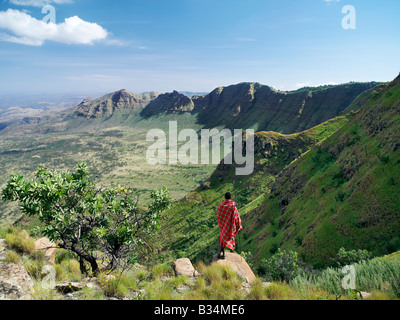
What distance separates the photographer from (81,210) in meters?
9.13

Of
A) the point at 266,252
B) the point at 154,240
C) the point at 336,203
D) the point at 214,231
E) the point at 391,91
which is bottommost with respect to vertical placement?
the point at 154,240

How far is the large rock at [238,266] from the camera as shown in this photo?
8.08 m

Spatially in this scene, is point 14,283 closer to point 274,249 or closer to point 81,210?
point 81,210

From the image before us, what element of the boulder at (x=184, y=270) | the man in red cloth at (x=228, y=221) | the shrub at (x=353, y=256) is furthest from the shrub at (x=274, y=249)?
the boulder at (x=184, y=270)

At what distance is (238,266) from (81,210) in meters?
7.54

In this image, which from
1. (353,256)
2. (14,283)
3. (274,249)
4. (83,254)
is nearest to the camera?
(14,283)

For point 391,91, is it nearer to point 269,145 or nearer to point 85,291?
point 85,291

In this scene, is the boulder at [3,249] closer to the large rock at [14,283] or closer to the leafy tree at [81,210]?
the large rock at [14,283]

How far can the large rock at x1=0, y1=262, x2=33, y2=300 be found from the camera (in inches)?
224

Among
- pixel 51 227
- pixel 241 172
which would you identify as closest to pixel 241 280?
pixel 51 227

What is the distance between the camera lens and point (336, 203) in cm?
2073

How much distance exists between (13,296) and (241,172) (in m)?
68.0

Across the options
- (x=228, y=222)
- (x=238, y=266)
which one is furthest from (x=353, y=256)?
(x=228, y=222)
